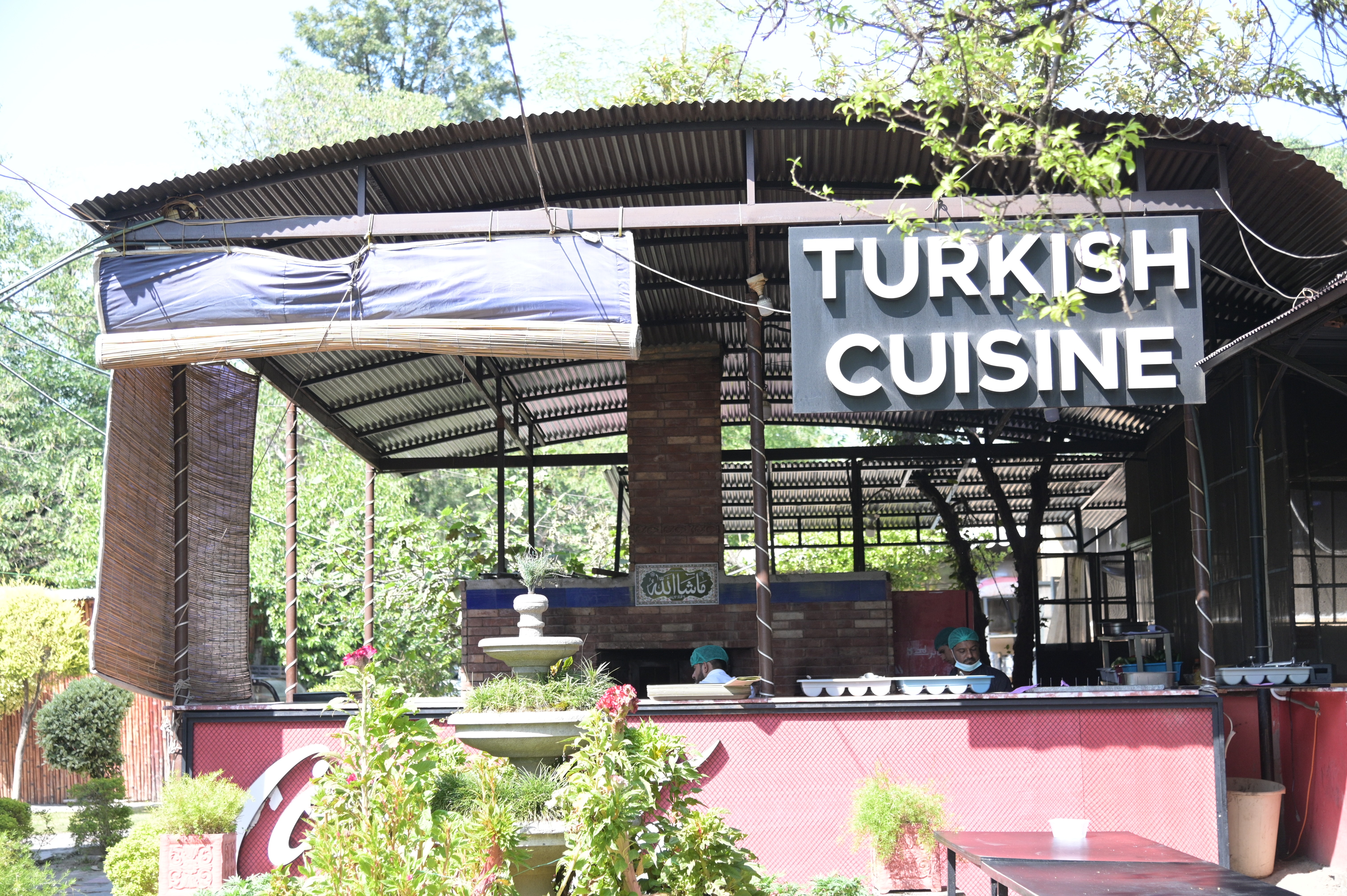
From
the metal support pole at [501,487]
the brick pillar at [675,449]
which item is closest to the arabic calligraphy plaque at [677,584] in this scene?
the brick pillar at [675,449]

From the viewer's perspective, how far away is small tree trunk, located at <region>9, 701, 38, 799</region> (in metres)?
17.6

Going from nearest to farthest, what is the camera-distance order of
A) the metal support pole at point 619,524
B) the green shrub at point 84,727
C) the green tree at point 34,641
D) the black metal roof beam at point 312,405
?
the black metal roof beam at point 312,405 < the metal support pole at point 619,524 < the green shrub at point 84,727 < the green tree at point 34,641

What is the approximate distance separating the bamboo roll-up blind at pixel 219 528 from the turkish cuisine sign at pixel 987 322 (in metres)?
4.84

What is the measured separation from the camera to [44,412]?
27.6m

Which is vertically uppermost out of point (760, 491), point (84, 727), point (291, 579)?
point (760, 491)

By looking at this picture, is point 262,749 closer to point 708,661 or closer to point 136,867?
point 136,867

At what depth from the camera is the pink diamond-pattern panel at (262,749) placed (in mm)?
8703

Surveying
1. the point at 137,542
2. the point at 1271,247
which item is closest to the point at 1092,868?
the point at 1271,247

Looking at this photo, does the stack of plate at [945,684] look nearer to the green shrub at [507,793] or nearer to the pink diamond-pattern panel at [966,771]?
the pink diamond-pattern panel at [966,771]

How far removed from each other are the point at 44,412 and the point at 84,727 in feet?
47.2

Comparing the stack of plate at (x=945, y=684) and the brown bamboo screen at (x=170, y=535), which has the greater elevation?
the brown bamboo screen at (x=170, y=535)

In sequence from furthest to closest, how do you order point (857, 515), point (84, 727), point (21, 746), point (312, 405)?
point (21, 746), point (84, 727), point (857, 515), point (312, 405)

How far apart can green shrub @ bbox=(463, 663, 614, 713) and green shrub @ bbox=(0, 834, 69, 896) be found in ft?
7.30

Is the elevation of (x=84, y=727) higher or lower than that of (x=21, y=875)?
lower
